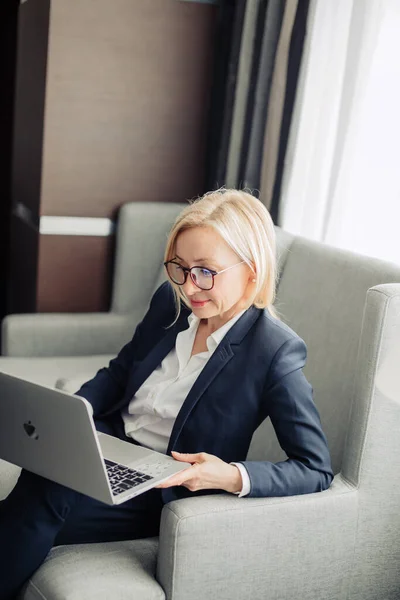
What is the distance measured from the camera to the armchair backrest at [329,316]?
2.06m

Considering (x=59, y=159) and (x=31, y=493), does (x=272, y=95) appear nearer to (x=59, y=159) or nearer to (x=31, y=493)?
(x=59, y=159)

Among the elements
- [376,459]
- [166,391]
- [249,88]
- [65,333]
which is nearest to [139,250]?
[65,333]

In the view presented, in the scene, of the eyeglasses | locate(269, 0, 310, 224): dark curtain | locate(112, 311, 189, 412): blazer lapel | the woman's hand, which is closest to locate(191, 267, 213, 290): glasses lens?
the eyeglasses

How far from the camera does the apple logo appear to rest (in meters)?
1.55

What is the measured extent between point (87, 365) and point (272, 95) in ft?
3.81

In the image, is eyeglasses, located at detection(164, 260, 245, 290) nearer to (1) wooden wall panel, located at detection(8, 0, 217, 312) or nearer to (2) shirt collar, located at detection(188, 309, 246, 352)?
(2) shirt collar, located at detection(188, 309, 246, 352)

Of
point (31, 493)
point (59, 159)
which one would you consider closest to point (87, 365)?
point (59, 159)

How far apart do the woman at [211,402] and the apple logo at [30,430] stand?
0.45ft

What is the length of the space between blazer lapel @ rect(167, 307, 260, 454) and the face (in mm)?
60

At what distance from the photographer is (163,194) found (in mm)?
3357

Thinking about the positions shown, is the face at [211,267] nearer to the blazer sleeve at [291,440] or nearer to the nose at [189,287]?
the nose at [189,287]

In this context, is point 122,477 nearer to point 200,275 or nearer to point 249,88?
point 200,275

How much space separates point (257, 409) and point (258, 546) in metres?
0.28

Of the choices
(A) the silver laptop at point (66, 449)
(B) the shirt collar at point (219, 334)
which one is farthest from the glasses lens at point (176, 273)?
(A) the silver laptop at point (66, 449)
